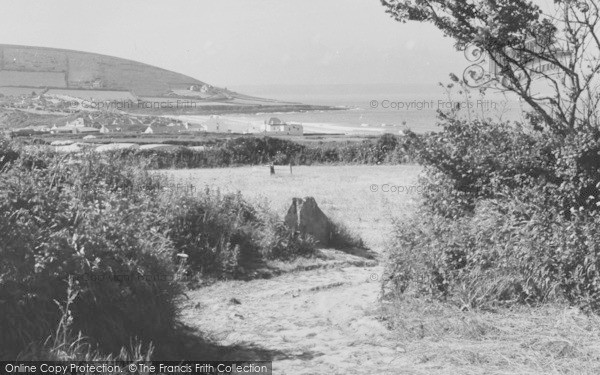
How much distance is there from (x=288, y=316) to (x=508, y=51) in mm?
3947

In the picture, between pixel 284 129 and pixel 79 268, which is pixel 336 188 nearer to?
pixel 79 268

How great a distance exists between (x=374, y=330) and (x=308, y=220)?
201 inches

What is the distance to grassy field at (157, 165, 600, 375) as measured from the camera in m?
5.43

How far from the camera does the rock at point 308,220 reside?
11703mm

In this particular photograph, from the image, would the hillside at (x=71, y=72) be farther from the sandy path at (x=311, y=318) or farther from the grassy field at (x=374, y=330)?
the grassy field at (x=374, y=330)

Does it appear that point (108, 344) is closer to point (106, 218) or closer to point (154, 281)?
point (154, 281)

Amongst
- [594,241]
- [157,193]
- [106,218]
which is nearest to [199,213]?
[157,193]

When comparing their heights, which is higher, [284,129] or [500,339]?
[500,339]

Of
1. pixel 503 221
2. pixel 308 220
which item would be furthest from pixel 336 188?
pixel 503 221

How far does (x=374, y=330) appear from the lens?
6.83 meters

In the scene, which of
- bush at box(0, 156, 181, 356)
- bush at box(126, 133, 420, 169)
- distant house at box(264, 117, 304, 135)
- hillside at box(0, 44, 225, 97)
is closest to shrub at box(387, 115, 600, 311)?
bush at box(0, 156, 181, 356)

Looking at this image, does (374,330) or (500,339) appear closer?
(500,339)

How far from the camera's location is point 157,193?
10.8m

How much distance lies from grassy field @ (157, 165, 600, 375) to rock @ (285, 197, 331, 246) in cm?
136
